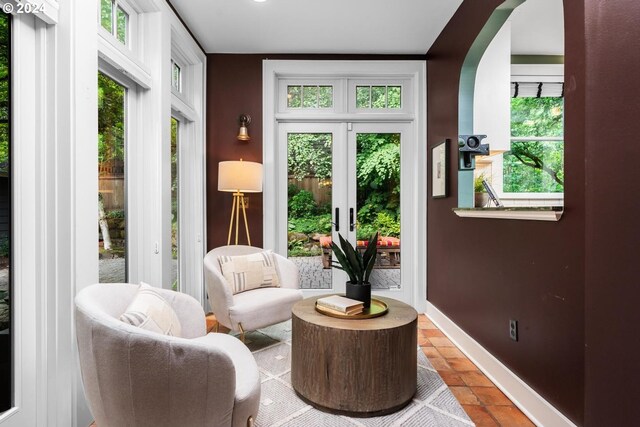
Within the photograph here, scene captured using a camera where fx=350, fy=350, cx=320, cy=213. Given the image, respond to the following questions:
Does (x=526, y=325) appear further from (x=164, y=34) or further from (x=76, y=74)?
(x=164, y=34)

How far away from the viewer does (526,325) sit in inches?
76.8

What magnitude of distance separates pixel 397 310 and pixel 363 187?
6.41ft

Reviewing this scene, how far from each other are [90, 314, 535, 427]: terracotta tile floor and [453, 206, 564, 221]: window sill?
1.05 meters

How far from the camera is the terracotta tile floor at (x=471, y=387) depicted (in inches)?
72.0

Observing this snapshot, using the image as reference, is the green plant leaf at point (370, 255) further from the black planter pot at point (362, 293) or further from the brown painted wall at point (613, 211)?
the brown painted wall at point (613, 211)

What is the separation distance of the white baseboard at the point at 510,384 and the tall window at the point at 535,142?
5.34 ft

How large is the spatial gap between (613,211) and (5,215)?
2.04 m

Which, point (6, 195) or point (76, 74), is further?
point (76, 74)

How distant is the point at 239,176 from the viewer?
313 centimetres

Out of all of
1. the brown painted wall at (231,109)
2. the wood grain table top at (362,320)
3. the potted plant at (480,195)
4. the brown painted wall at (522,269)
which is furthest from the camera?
the brown painted wall at (231,109)

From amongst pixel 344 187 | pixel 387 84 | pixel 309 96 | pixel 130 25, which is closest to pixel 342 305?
pixel 344 187

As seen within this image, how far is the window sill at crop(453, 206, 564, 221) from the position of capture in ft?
5.58

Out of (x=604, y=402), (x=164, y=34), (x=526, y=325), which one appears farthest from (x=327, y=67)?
(x=604, y=402)

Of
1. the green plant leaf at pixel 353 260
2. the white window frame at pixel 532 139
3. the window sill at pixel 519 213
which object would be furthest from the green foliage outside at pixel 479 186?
the green plant leaf at pixel 353 260
